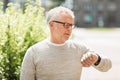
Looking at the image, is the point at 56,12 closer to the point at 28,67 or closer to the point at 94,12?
the point at 28,67

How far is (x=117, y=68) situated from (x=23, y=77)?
11.0m

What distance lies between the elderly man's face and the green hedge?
1092 mm

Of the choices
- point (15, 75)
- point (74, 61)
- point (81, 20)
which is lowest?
point (81, 20)

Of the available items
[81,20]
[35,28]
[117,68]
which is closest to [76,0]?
[81,20]

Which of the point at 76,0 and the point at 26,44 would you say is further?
the point at 76,0

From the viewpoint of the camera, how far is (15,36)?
241 inches

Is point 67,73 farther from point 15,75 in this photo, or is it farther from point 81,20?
point 81,20

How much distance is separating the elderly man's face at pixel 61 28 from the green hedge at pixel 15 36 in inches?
43.0

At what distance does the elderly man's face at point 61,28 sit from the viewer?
14.9 feet

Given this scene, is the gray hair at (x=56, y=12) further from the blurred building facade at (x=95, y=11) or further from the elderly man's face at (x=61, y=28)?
the blurred building facade at (x=95, y=11)

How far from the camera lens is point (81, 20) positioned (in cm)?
9850

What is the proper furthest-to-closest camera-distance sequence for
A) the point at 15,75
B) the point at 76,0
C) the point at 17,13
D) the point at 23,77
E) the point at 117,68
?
the point at 76,0, the point at 117,68, the point at 17,13, the point at 15,75, the point at 23,77

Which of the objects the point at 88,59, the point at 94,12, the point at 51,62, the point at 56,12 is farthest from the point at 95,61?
the point at 94,12

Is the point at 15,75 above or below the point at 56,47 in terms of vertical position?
below
